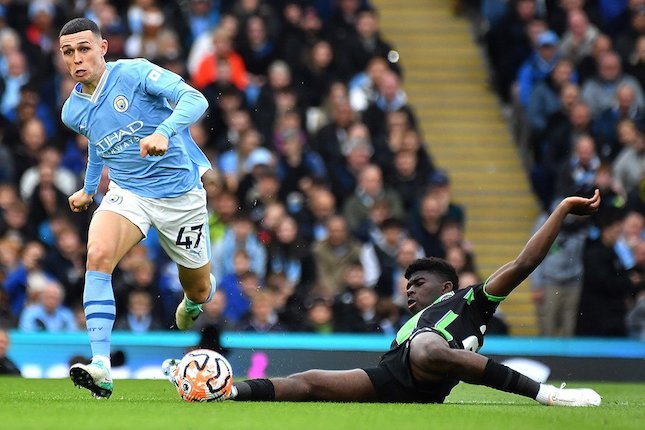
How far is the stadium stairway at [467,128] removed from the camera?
63.5 ft

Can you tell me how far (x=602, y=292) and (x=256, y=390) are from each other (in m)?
7.25

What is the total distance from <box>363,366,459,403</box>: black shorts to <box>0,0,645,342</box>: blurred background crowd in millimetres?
5215

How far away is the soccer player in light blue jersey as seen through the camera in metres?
9.83

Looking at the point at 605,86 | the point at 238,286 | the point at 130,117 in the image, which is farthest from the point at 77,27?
the point at 605,86

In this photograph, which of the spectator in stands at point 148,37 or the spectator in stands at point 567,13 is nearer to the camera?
the spectator in stands at point 148,37

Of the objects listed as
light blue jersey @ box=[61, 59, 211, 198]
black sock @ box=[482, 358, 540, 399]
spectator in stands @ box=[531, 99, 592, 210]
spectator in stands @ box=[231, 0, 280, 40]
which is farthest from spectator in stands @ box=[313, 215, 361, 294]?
black sock @ box=[482, 358, 540, 399]

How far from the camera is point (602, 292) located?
52.0ft

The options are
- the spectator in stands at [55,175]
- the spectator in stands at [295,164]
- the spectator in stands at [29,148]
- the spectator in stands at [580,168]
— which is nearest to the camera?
the spectator in stands at [55,175]

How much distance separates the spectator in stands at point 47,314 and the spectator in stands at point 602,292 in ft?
18.0

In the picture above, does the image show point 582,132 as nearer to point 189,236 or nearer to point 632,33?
point 632,33

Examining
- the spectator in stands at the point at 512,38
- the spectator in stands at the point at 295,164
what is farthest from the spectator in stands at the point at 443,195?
the spectator in stands at the point at 512,38

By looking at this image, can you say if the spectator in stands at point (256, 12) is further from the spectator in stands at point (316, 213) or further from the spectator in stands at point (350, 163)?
the spectator in stands at point (316, 213)

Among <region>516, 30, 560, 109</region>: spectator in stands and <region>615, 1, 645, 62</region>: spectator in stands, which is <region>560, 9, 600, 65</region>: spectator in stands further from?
<region>615, 1, 645, 62</region>: spectator in stands

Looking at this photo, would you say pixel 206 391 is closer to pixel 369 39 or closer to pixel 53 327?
pixel 53 327
